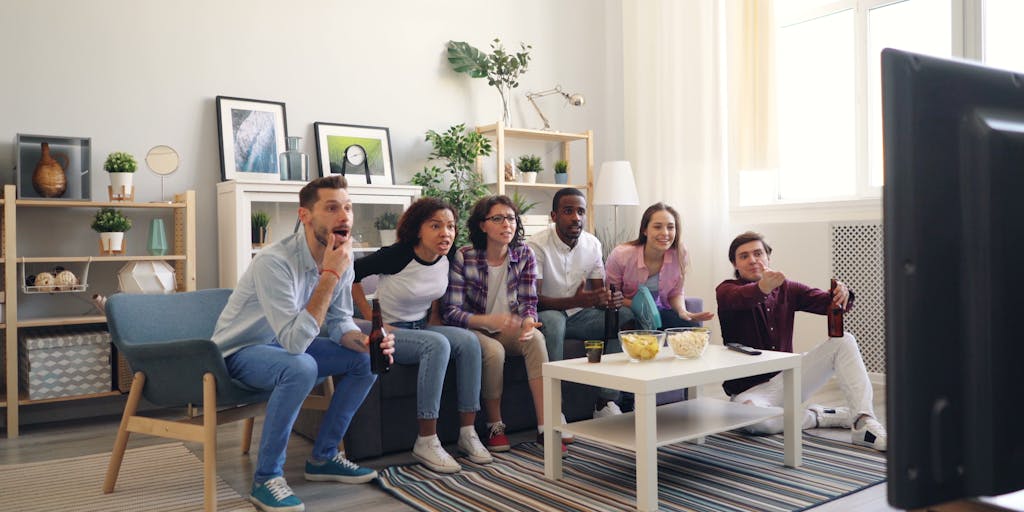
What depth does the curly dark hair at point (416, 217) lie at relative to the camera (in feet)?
10.2

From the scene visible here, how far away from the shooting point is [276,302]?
2406 mm

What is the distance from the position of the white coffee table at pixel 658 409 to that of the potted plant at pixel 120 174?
2.32 metres

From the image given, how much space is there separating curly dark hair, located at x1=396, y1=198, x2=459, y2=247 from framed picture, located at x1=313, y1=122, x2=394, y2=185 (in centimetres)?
153

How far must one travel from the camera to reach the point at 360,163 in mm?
4672

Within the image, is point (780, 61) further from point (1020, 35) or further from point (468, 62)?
point (468, 62)

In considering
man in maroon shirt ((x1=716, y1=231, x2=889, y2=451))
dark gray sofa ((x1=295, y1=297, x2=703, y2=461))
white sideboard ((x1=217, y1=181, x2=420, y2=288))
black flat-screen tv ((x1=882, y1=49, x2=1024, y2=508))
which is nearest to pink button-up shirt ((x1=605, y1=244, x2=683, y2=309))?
man in maroon shirt ((x1=716, y1=231, x2=889, y2=451))

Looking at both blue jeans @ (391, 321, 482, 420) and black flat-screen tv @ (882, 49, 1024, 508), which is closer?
black flat-screen tv @ (882, 49, 1024, 508)

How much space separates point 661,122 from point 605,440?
339 centimetres

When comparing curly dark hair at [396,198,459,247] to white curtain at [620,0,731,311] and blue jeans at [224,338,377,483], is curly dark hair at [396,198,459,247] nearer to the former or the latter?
blue jeans at [224,338,377,483]

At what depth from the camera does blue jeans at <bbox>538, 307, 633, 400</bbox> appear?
3.37 m

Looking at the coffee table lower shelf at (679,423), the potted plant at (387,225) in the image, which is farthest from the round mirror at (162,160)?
the coffee table lower shelf at (679,423)

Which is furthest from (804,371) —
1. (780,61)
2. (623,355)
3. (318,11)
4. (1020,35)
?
(318,11)

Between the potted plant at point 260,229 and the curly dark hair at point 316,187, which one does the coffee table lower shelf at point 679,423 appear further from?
the potted plant at point 260,229

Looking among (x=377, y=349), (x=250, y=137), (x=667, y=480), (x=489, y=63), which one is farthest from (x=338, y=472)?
(x=489, y=63)
